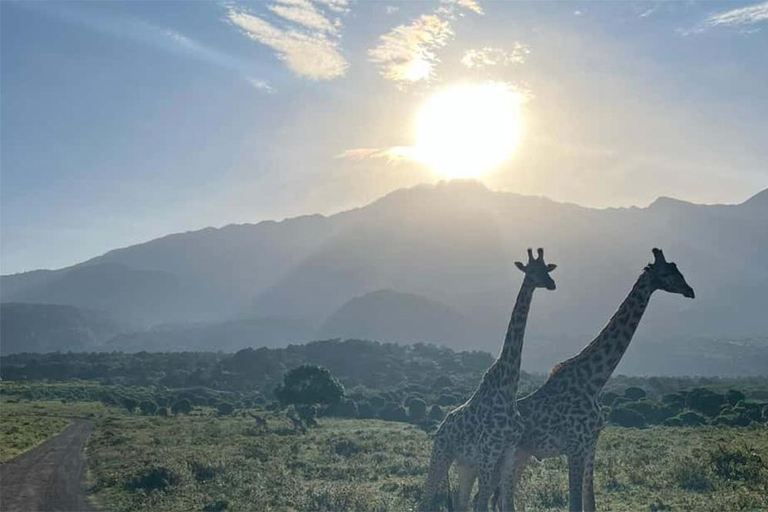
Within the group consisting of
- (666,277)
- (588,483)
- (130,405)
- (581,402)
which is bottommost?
(130,405)

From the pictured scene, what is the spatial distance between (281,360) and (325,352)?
46.7 feet

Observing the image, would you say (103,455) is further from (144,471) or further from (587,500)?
(587,500)

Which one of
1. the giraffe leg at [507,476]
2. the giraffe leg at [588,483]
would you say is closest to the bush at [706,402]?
the giraffe leg at [588,483]

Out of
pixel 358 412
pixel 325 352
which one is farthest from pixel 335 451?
pixel 325 352

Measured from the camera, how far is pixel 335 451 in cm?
3162

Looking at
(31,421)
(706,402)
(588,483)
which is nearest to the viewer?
(588,483)

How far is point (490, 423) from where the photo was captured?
1236cm

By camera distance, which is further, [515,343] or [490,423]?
[515,343]

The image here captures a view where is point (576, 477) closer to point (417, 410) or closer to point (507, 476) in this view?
point (507, 476)

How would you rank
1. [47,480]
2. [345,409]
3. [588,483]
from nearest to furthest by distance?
[588,483], [47,480], [345,409]

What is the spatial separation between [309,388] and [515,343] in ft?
143

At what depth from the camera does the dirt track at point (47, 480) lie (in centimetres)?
1918

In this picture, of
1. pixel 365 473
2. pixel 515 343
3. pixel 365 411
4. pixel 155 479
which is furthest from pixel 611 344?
pixel 365 411

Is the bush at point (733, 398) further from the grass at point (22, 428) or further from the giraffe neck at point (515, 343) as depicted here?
the grass at point (22, 428)
